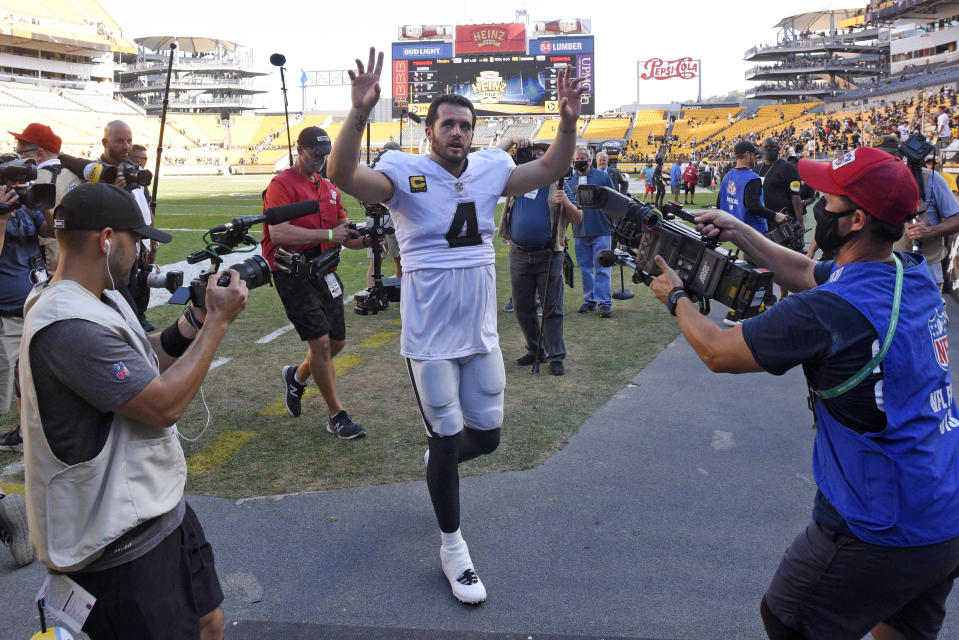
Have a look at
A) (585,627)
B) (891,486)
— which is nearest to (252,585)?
(585,627)

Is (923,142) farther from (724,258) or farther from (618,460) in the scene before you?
(724,258)

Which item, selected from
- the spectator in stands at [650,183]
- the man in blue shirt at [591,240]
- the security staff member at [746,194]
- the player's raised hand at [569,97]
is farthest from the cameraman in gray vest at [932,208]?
the spectator in stands at [650,183]

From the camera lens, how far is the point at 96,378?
2.02 meters

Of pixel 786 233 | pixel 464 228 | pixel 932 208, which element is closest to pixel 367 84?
pixel 464 228

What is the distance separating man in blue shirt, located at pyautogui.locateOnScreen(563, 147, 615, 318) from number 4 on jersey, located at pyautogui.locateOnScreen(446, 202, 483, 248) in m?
5.38

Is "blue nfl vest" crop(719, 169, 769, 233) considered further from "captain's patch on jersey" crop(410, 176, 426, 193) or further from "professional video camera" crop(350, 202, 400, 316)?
"captain's patch on jersey" crop(410, 176, 426, 193)

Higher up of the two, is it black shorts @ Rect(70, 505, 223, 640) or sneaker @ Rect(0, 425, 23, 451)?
black shorts @ Rect(70, 505, 223, 640)

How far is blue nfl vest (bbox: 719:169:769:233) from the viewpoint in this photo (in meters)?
8.98

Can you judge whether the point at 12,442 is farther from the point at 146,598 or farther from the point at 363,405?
the point at 146,598

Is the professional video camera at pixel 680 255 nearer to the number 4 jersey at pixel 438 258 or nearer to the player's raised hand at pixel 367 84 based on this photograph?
the number 4 jersey at pixel 438 258

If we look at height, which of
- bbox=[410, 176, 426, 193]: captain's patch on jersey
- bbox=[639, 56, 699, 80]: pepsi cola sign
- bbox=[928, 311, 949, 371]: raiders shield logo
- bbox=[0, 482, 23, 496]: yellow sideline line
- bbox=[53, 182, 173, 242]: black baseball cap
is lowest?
bbox=[0, 482, 23, 496]: yellow sideline line

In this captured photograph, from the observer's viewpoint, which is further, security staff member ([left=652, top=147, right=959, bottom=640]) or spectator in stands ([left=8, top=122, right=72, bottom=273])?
spectator in stands ([left=8, top=122, right=72, bottom=273])

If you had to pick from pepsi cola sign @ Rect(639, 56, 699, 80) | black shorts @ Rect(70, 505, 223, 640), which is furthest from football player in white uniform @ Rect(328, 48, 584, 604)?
pepsi cola sign @ Rect(639, 56, 699, 80)

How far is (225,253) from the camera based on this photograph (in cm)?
281
